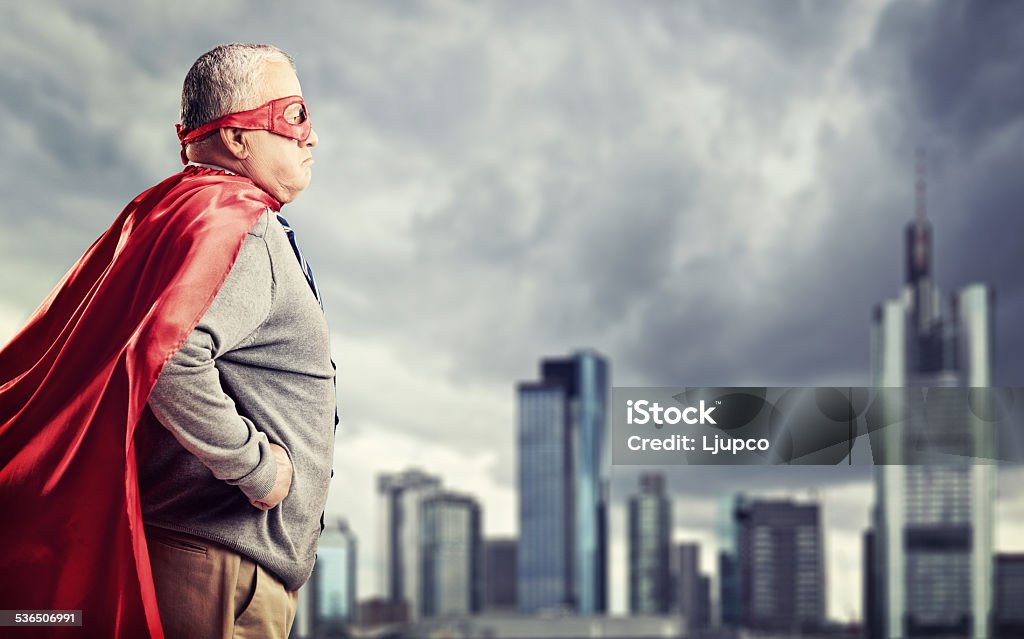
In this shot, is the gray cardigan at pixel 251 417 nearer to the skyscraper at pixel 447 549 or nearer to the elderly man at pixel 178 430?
the elderly man at pixel 178 430

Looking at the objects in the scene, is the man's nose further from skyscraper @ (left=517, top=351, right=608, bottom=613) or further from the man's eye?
skyscraper @ (left=517, top=351, right=608, bottom=613)

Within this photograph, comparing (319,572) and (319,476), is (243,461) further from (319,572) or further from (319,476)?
(319,572)

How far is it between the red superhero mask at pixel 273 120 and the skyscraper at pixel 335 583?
12373cm

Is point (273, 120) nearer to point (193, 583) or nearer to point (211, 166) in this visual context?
point (211, 166)

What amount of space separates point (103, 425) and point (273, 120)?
0.94 meters

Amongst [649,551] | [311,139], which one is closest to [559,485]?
[649,551]

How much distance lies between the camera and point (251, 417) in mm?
3064

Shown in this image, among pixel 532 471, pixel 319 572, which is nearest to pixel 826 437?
pixel 319 572

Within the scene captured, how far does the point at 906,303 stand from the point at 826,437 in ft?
514

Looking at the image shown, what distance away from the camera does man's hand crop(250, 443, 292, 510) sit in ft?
9.97

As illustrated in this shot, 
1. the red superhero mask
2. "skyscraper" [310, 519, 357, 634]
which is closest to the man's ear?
the red superhero mask

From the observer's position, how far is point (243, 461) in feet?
9.58

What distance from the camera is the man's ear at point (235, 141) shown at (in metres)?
3.31

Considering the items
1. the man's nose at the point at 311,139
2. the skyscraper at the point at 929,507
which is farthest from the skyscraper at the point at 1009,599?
the man's nose at the point at 311,139
